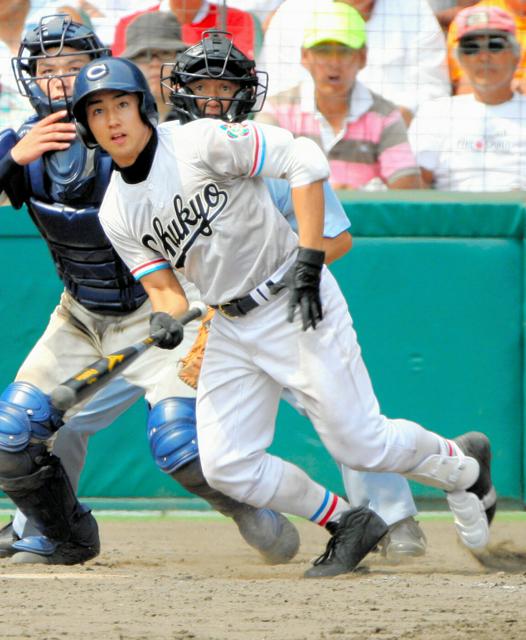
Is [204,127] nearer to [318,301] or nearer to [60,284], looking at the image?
[318,301]

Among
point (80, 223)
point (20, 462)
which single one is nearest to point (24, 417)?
point (20, 462)

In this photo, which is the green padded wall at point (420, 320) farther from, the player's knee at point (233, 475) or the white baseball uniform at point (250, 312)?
the player's knee at point (233, 475)

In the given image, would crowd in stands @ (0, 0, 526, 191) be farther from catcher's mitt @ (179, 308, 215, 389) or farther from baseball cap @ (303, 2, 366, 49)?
catcher's mitt @ (179, 308, 215, 389)

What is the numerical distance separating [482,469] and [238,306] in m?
1.16

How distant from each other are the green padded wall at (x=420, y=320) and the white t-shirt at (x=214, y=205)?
167 centimetres

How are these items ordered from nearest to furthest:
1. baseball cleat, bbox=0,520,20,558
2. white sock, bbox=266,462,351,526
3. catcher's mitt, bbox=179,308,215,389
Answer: white sock, bbox=266,462,351,526
catcher's mitt, bbox=179,308,215,389
baseball cleat, bbox=0,520,20,558

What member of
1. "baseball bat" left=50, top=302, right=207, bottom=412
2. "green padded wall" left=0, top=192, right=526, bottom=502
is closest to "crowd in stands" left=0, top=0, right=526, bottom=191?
"green padded wall" left=0, top=192, right=526, bottom=502

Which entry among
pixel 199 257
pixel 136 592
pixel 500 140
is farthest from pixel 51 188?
pixel 500 140

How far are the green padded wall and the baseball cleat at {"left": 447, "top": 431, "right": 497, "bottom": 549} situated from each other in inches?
46.2

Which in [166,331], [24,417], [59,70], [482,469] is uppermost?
[59,70]

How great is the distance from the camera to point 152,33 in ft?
20.0

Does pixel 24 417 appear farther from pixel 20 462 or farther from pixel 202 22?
pixel 202 22

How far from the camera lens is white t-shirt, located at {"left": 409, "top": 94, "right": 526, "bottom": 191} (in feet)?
19.9

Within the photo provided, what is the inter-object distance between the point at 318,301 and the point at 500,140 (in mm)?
2440
